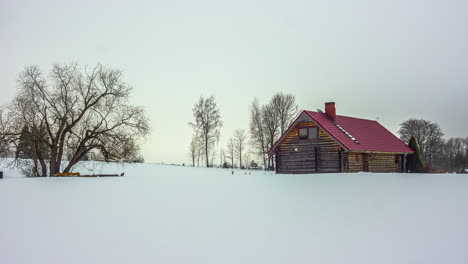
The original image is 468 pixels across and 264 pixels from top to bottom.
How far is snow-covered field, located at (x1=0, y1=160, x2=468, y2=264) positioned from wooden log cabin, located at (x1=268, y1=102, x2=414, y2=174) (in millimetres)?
15188

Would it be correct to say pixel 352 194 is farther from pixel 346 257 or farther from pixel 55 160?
pixel 55 160

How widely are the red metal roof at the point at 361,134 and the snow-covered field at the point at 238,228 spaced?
1569 centimetres

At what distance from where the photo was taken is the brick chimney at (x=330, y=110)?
37.8m

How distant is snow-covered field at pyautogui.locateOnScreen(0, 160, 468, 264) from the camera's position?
28.1 feet

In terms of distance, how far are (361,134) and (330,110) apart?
3.82 meters

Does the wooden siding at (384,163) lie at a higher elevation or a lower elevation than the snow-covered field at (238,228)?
higher

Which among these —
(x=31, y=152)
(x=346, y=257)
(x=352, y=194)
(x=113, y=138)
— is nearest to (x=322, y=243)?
(x=346, y=257)

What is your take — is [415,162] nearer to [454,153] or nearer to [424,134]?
[424,134]

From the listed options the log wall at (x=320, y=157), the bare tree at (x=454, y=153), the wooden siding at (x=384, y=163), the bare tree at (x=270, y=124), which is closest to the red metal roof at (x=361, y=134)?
the log wall at (x=320, y=157)

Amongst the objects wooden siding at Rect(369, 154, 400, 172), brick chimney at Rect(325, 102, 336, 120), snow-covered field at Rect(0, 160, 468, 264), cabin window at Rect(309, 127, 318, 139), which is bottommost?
snow-covered field at Rect(0, 160, 468, 264)

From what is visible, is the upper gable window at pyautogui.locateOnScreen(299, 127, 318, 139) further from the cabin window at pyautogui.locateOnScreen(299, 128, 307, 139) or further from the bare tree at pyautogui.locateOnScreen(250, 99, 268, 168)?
the bare tree at pyautogui.locateOnScreen(250, 99, 268, 168)

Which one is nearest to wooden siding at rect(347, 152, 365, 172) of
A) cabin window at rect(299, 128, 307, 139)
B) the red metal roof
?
the red metal roof

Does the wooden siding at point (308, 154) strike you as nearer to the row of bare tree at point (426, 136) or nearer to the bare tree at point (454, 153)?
the row of bare tree at point (426, 136)

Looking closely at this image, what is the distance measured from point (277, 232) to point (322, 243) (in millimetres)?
1410
